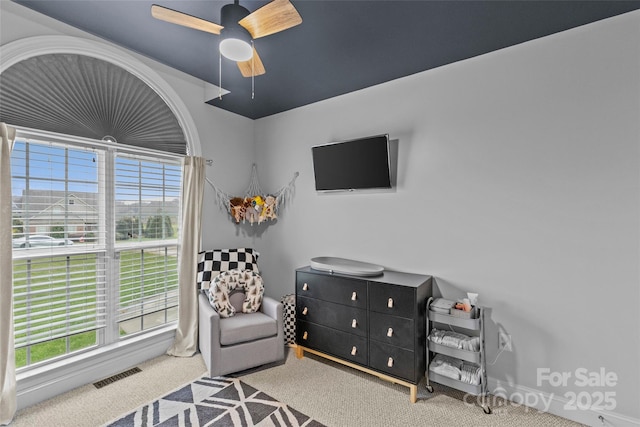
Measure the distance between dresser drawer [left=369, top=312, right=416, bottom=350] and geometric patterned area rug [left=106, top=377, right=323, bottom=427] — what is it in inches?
30.8

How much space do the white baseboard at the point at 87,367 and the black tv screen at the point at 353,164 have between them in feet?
7.22

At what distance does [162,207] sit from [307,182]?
1519mm

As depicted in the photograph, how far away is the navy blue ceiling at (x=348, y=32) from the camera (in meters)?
1.82

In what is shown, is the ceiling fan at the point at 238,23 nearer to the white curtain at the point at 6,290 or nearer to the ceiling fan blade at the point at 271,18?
the ceiling fan blade at the point at 271,18

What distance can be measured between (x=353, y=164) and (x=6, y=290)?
2.75 m

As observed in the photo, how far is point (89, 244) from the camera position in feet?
8.05

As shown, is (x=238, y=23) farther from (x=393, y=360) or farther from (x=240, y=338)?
(x=393, y=360)

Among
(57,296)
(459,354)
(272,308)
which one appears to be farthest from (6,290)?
(459,354)

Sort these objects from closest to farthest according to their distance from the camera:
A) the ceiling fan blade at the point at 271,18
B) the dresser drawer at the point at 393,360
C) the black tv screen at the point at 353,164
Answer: the ceiling fan blade at the point at 271,18 < the dresser drawer at the point at 393,360 < the black tv screen at the point at 353,164

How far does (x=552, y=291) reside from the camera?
2051 millimetres

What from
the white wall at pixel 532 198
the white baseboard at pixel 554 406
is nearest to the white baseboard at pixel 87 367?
the white wall at pixel 532 198

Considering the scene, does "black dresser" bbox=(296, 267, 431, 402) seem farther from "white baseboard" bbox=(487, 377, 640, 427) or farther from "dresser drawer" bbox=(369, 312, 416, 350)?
"white baseboard" bbox=(487, 377, 640, 427)

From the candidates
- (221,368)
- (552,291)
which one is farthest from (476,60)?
(221,368)

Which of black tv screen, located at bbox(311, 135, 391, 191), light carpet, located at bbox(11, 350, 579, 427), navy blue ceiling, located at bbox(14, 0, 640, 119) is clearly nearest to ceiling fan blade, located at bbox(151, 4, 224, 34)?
navy blue ceiling, located at bbox(14, 0, 640, 119)
